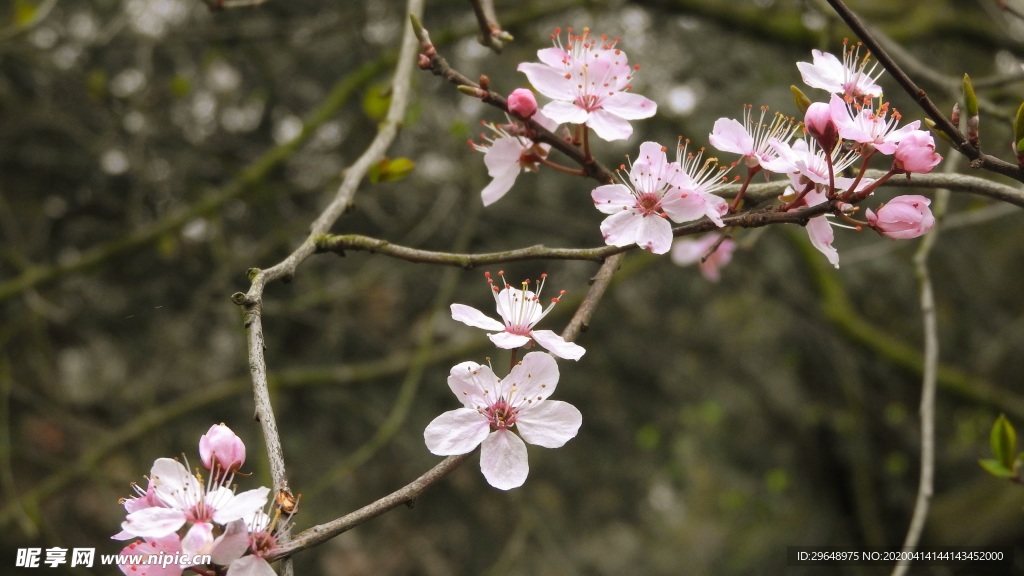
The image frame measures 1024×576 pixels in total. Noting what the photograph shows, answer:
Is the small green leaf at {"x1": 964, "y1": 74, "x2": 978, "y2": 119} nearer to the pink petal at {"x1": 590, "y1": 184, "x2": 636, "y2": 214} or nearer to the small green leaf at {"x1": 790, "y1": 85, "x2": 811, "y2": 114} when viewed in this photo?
the small green leaf at {"x1": 790, "y1": 85, "x2": 811, "y2": 114}

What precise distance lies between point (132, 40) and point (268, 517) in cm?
305

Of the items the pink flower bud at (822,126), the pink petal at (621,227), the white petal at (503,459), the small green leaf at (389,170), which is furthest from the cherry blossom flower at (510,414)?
the small green leaf at (389,170)

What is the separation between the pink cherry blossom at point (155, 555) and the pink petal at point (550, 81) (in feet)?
2.32

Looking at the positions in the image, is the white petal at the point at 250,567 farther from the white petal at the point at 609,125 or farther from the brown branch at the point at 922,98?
the brown branch at the point at 922,98

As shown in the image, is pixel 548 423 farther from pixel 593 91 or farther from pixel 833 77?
pixel 833 77

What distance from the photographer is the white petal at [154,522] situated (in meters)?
0.80

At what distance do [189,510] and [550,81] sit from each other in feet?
2.32

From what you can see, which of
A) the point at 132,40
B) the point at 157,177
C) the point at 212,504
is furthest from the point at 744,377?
the point at 212,504

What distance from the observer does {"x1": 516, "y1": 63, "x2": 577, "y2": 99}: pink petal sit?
3.69 ft

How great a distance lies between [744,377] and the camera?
156 inches

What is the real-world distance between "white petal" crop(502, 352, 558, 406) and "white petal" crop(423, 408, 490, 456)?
0.05 m

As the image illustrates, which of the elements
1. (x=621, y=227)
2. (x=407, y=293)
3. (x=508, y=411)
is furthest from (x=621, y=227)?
(x=407, y=293)

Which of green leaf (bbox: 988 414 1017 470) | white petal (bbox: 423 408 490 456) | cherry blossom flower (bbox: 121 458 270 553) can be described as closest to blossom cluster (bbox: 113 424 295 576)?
cherry blossom flower (bbox: 121 458 270 553)

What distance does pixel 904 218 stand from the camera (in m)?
1.01
